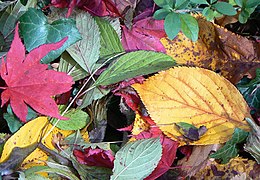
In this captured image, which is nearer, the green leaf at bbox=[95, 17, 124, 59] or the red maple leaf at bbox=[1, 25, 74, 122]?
the red maple leaf at bbox=[1, 25, 74, 122]

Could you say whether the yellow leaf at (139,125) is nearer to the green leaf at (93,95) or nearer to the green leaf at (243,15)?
the green leaf at (93,95)

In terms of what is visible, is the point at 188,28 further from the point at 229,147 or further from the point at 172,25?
the point at 229,147

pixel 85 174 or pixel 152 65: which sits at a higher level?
pixel 152 65

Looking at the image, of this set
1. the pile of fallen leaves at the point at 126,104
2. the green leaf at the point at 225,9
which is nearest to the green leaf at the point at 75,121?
the pile of fallen leaves at the point at 126,104

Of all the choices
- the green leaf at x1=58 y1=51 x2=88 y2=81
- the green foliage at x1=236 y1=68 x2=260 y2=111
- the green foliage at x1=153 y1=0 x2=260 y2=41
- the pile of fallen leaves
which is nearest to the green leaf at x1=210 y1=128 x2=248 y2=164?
the pile of fallen leaves

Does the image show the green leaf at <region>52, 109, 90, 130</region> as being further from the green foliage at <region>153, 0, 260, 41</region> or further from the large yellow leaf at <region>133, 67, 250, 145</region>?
the green foliage at <region>153, 0, 260, 41</region>

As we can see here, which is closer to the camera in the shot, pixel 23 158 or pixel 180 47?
pixel 23 158

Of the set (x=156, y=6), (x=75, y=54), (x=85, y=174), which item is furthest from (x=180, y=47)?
(x=85, y=174)

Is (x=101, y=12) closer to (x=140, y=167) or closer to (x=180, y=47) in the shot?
(x=180, y=47)

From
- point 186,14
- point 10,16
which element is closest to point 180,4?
point 186,14
